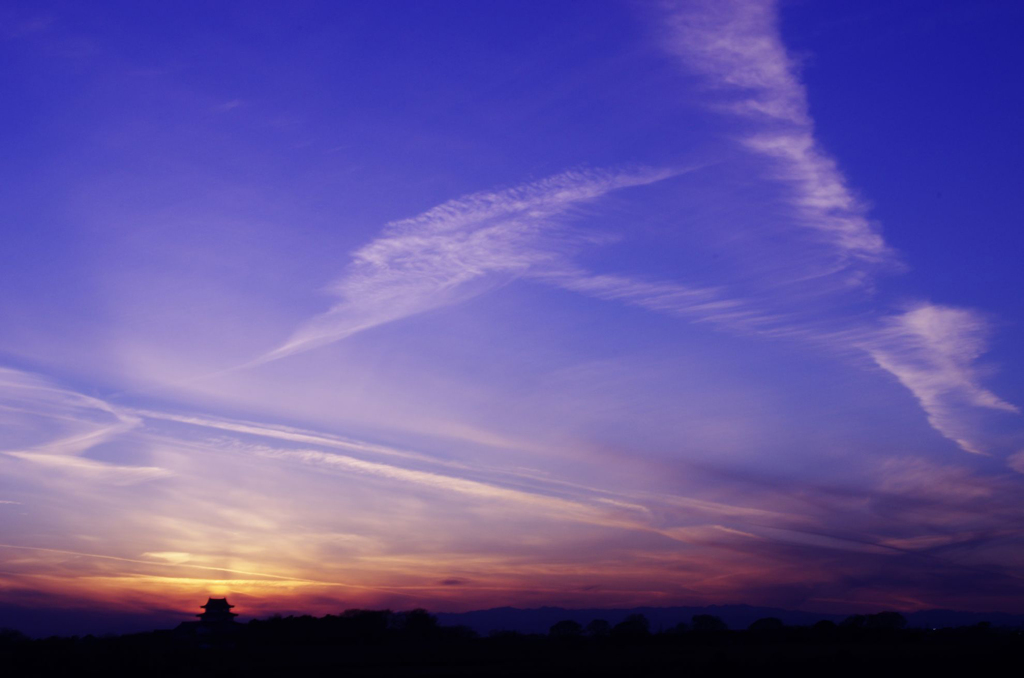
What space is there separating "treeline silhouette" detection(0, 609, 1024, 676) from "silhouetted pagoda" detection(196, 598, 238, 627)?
109 cm

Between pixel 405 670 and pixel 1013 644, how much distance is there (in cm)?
4064

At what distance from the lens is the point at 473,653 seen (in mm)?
71875

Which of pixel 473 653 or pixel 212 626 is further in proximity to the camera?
pixel 212 626

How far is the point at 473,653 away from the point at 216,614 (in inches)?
1298

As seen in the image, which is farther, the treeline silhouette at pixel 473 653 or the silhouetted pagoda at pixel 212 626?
the silhouetted pagoda at pixel 212 626

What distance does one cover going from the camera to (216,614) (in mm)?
89438

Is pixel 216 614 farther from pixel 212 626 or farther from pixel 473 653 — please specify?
pixel 473 653

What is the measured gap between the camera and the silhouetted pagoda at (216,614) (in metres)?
88.6

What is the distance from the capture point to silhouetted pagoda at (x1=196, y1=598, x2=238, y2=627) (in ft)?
291

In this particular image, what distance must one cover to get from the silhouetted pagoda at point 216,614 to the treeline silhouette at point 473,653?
3.59ft

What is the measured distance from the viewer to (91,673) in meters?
48.5

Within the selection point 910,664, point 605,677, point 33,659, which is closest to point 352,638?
point 33,659

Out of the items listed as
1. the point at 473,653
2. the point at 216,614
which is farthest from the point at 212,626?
the point at 473,653

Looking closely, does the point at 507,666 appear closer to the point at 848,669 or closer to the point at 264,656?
the point at 848,669
